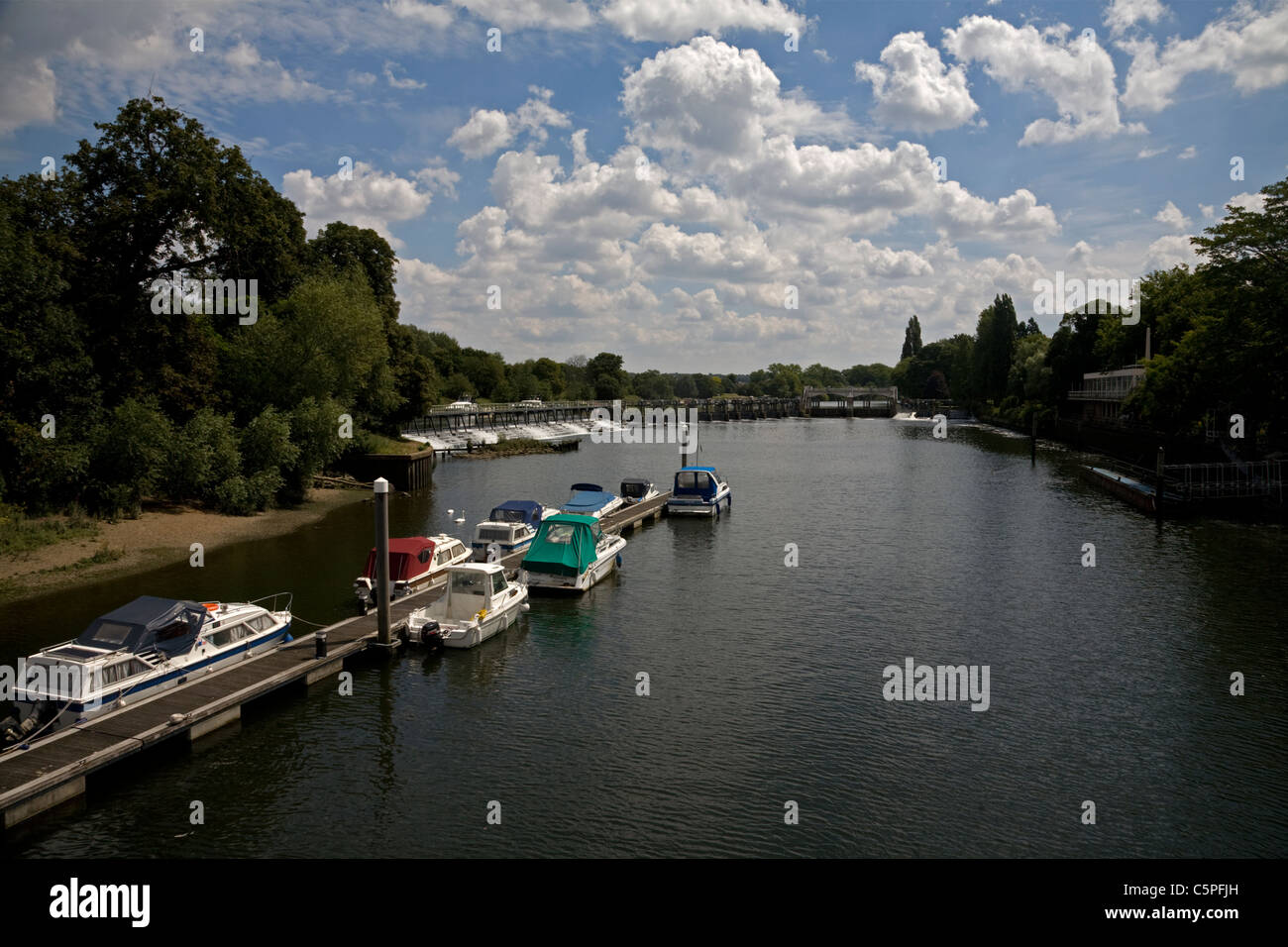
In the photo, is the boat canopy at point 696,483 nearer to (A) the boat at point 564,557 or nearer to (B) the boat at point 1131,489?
(A) the boat at point 564,557

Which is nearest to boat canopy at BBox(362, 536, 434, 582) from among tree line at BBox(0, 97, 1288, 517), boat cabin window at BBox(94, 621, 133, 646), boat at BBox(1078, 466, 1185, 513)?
boat cabin window at BBox(94, 621, 133, 646)

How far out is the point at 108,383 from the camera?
4166cm

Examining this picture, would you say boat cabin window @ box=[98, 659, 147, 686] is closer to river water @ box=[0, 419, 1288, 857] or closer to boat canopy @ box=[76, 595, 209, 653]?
boat canopy @ box=[76, 595, 209, 653]

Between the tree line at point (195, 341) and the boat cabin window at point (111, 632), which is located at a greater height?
the tree line at point (195, 341)

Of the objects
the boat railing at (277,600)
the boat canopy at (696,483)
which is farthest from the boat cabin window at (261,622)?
the boat canopy at (696,483)

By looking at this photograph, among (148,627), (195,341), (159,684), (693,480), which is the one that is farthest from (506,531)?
(195,341)

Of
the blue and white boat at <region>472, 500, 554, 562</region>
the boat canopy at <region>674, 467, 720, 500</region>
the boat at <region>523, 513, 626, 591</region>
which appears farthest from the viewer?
the boat canopy at <region>674, 467, 720, 500</region>

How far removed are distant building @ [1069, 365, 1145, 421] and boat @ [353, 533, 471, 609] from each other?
8080 centimetres

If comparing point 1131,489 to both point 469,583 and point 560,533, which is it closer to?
point 560,533

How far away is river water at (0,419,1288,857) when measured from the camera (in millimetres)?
15406

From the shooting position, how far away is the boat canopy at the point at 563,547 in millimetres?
32219

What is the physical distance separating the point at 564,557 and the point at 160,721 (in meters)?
16.1
